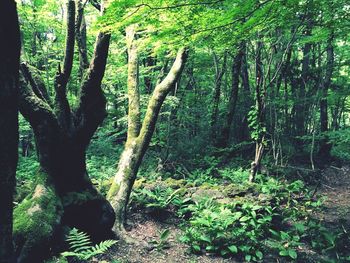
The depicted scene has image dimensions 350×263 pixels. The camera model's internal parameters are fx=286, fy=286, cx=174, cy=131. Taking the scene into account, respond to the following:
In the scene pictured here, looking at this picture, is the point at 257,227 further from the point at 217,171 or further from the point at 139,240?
the point at 217,171

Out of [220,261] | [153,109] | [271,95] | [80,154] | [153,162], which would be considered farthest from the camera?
[153,162]

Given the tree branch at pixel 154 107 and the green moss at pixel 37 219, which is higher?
the tree branch at pixel 154 107

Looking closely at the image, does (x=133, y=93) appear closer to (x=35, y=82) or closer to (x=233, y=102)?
Answer: (x=35, y=82)

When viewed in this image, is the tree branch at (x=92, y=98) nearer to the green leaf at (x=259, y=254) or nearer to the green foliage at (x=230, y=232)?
the green foliage at (x=230, y=232)

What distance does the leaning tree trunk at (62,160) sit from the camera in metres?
4.19

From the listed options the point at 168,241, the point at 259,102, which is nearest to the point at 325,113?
the point at 259,102

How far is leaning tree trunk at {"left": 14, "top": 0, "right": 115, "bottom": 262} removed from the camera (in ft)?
13.7

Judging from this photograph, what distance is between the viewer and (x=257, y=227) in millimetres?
6758

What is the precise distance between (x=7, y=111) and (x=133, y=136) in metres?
5.69

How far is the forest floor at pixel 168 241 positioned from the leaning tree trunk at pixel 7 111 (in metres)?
2.99

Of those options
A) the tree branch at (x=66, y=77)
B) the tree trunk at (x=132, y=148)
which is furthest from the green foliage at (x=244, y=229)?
the tree branch at (x=66, y=77)

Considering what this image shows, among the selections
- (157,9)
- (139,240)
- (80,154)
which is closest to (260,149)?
(139,240)

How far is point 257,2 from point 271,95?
9.22m

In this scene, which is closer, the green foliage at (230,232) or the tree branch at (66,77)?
the tree branch at (66,77)
